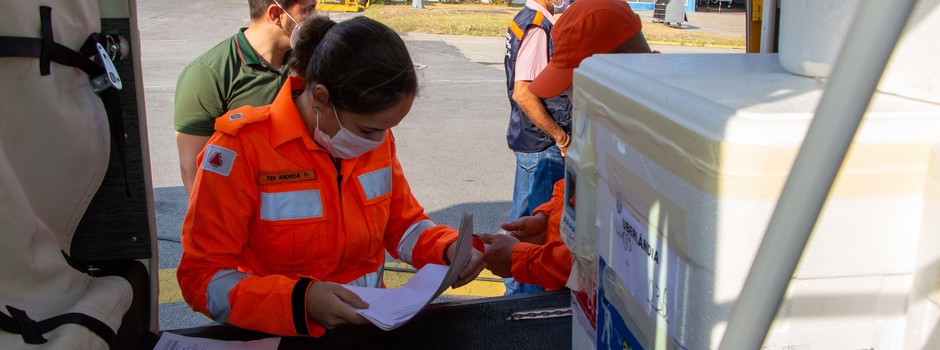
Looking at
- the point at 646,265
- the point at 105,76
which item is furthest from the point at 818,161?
the point at 105,76

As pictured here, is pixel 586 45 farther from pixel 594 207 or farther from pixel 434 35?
pixel 434 35

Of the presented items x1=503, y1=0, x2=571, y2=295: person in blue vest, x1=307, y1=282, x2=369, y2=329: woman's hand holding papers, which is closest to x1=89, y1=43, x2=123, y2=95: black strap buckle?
x1=307, y1=282, x2=369, y2=329: woman's hand holding papers

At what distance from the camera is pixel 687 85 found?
0.82 meters

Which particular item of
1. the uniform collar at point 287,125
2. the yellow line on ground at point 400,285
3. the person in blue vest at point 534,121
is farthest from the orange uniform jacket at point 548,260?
the yellow line on ground at point 400,285

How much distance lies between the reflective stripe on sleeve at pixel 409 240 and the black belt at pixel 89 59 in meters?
0.66

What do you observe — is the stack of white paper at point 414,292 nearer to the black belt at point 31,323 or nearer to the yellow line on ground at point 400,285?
the black belt at point 31,323

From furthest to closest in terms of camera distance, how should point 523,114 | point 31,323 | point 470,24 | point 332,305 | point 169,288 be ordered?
1. point 470,24
2. point 169,288
3. point 523,114
4. point 332,305
5. point 31,323

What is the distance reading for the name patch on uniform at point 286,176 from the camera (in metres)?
1.55

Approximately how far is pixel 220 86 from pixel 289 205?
1.30 meters

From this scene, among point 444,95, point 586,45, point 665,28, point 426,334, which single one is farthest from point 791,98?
point 665,28

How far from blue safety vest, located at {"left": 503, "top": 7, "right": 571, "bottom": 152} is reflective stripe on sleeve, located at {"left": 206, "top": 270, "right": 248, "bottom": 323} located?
5.82ft

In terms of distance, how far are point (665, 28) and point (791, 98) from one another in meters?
17.5

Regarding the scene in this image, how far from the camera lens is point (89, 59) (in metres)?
1.28

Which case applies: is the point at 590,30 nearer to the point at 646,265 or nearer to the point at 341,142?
the point at 341,142
